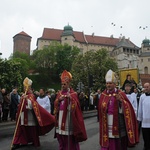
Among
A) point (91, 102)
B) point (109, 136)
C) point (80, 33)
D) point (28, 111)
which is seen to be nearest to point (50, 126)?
point (28, 111)

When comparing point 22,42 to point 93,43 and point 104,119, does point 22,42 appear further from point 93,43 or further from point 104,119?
point 104,119

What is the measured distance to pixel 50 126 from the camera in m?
8.82

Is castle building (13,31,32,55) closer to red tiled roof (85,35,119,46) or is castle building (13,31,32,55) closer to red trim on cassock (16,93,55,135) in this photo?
red tiled roof (85,35,119,46)

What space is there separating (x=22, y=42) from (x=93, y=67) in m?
77.6

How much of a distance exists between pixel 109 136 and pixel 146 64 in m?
110

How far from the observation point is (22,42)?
392ft

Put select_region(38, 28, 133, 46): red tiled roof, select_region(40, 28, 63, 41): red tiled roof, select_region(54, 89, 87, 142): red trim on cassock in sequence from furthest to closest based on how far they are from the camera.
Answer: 1. select_region(38, 28, 133, 46): red tiled roof
2. select_region(40, 28, 63, 41): red tiled roof
3. select_region(54, 89, 87, 142): red trim on cassock

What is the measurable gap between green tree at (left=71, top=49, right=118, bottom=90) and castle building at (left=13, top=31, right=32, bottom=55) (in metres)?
71.4

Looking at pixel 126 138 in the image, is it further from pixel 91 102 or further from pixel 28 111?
pixel 91 102

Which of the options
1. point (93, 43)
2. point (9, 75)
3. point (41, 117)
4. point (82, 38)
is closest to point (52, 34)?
point (82, 38)

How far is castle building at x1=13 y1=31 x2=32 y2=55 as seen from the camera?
4668 inches

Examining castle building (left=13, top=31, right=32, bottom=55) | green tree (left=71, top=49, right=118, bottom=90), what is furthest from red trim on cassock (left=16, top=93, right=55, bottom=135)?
castle building (left=13, top=31, right=32, bottom=55)

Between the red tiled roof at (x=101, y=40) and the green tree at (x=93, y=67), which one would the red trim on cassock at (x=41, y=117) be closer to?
the green tree at (x=93, y=67)

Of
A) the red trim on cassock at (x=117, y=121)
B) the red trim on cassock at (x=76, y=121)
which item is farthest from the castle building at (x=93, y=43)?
the red trim on cassock at (x=117, y=121)
